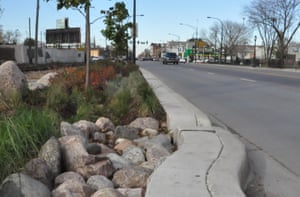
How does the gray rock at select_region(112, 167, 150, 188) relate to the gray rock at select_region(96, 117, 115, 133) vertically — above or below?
below

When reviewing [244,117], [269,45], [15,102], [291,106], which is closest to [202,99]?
[291,106]

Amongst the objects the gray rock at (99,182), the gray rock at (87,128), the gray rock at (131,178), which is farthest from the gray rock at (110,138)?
the gray rock at (99,182)

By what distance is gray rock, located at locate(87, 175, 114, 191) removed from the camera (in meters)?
5.18

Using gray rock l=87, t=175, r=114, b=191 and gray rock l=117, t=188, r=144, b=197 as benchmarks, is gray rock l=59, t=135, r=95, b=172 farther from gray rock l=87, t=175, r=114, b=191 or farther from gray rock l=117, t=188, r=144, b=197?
gray rock l=117, t=188, r=144, b=197

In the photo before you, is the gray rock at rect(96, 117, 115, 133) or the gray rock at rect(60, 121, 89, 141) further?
the gray rock at rect(96, 117, 115, 133)

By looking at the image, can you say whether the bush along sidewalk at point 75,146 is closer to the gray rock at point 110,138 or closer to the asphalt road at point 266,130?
the gray rock at point 110,138

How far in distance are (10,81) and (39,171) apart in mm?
7227

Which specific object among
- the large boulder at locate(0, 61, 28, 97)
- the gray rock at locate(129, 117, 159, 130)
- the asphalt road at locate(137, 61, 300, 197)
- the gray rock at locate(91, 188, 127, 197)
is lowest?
the asphalt road at locate(137, 61, 300, 197)

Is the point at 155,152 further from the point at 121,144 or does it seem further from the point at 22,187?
the point at 22,187

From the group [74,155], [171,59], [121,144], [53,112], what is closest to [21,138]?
[74,155]

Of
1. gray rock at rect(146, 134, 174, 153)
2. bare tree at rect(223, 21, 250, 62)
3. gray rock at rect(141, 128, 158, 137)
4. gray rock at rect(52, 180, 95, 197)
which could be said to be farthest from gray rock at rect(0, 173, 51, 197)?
bare tree at rect(223, 21, 250, 62)

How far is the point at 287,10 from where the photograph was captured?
258 ft

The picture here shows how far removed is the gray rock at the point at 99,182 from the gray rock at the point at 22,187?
0.55 m

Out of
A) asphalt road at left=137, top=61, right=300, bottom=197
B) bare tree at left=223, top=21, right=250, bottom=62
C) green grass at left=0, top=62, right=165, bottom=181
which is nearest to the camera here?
green grass at left=0, top=62, right=165, bottom=181
